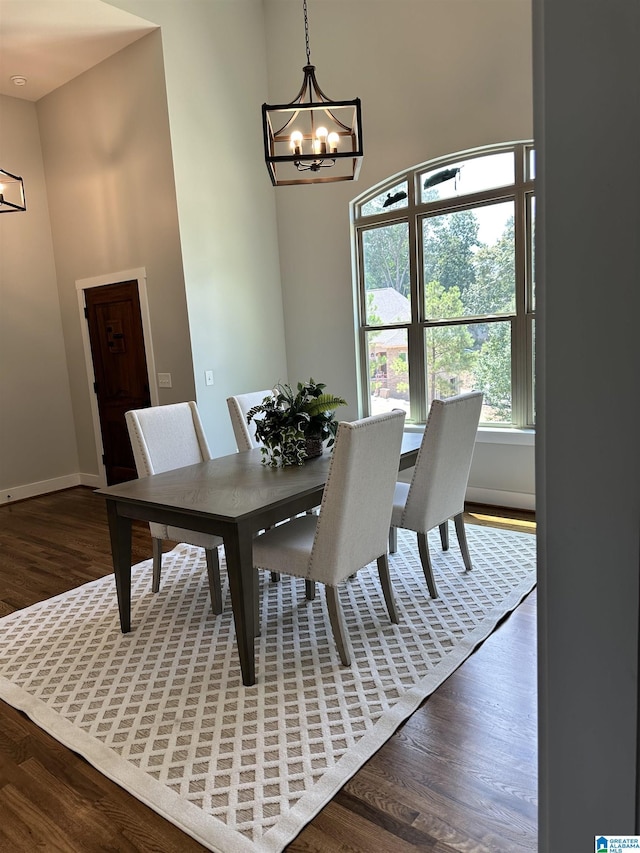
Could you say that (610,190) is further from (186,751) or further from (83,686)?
(83,686)

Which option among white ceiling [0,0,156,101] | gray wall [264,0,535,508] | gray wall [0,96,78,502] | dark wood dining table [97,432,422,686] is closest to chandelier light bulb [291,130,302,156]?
dark wood dining table [97,432,422,686]

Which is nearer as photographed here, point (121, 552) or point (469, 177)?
point (121, 552)

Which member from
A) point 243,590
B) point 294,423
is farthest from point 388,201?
point 243,590

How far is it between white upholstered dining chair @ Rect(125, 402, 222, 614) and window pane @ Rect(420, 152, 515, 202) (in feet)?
8.73

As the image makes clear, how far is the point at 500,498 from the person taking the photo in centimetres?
446

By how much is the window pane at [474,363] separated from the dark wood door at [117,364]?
8.32ft

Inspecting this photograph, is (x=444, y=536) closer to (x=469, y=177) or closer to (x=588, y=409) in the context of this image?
(x=469, y=177)

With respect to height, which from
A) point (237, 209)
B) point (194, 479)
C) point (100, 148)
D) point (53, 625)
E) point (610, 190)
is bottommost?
point (53, 625)

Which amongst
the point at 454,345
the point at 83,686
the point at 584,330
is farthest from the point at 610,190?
the point at 454,345

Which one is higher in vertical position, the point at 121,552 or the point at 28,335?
the point at 28,335

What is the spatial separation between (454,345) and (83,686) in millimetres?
3505

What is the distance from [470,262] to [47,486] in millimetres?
4608

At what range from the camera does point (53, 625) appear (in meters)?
2.94

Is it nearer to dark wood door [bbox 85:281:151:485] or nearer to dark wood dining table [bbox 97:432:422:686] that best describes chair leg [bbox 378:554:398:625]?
dark wood dining table [bbox 97:432:422:686]
